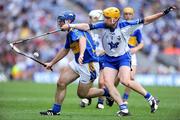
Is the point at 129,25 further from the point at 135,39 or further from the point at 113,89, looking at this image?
the point at 135,39

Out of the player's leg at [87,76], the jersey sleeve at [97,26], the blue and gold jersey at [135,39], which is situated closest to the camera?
the jersey sleeve at [97,26]

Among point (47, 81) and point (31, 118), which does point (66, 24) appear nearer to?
point (31, 118)

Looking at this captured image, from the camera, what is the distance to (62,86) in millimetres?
14906

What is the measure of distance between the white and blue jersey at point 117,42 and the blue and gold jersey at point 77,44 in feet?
1.12

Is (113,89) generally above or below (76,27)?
below

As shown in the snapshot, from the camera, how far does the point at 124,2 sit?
36.3 metres

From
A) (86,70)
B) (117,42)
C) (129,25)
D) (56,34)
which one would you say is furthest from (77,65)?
(56,34)

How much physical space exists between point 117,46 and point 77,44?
1.01 metres

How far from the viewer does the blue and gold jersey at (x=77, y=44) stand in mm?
14829

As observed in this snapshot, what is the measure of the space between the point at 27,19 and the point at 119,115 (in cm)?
2372

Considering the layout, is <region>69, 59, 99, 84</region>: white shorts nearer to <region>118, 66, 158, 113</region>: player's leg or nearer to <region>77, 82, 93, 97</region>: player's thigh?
<region>77, 82, 93, 97</region>: player's thigh

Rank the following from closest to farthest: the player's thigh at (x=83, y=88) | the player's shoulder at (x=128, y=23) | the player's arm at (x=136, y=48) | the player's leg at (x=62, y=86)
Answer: the player's shoulder at (x=128, y=23) < the player's leg at (x=62, y=86) < the player's thigh at (x=83, y=88) < the player's arm at (x=136, y=48)

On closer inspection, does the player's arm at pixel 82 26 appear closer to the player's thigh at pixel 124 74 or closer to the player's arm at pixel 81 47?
the player's arm at pixel 81 47

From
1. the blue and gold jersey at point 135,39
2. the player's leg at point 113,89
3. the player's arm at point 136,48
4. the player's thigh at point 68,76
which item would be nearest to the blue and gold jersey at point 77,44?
the player's thigh at point 68,76
